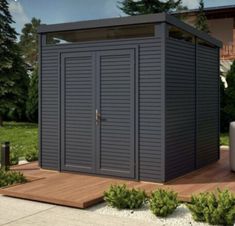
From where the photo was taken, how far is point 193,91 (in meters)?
8.12

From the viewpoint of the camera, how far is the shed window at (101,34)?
7121 mm

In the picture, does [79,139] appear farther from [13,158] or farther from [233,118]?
[233,118]

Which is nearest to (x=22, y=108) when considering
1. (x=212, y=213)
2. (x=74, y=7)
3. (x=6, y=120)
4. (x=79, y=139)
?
(x=6, y=120)

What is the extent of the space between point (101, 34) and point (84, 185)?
2.53m

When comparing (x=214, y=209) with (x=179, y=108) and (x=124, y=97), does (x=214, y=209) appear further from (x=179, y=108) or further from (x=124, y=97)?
(x=124, y=97)

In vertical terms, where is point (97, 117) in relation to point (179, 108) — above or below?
below

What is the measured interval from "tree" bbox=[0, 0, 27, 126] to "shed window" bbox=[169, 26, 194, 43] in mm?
13823

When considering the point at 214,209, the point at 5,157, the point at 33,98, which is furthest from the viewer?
the point at 33,98

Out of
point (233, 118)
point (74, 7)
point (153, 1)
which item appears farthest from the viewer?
point (74, 7)

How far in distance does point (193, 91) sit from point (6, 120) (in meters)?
17.0

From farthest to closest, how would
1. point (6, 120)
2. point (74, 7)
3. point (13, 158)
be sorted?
point (74, 7) → point (6, 120) → point (13, 158)

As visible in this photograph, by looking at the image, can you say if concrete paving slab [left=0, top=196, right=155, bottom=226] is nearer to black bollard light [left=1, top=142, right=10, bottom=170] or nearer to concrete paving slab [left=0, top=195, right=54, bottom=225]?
concrete paving slab [left=0, top=195, right=54, bottom=225]

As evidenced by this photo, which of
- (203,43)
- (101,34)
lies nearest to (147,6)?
(203,43)

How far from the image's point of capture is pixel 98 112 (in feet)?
24.9
